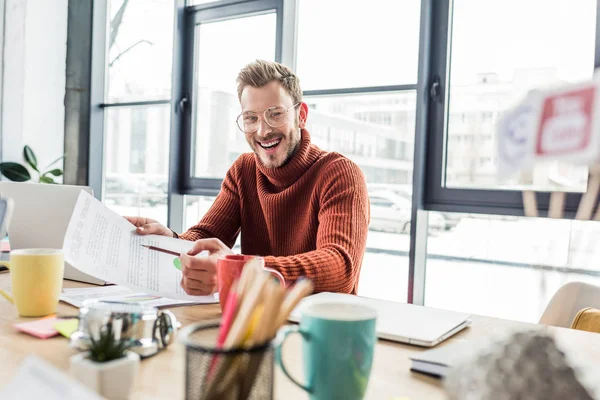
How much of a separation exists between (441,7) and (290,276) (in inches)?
71.8

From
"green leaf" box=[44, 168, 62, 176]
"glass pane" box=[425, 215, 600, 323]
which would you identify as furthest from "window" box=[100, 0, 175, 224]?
"glass pane" box=[425, 215, 600, 323]

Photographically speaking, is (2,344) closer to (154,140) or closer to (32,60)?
(154,140)

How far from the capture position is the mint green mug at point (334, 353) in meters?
0.51

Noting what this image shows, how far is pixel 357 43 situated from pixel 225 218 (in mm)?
1402

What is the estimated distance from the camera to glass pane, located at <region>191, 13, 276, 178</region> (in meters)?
3.11

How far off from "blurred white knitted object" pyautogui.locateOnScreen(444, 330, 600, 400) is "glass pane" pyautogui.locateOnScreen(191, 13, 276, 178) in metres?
2.73

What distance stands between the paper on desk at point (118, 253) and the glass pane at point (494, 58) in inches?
59.1

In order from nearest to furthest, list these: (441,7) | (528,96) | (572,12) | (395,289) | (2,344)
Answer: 1. (528,96)
2. (2,344)
3. (572,12)
4. (441,7)
5. (395,289)

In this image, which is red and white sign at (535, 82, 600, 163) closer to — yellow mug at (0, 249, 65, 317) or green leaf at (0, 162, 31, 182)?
yellow mug at (0, 249, 65, 317)

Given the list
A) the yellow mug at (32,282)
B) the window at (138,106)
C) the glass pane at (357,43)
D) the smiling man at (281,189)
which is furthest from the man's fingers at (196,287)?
the window at (138,106)

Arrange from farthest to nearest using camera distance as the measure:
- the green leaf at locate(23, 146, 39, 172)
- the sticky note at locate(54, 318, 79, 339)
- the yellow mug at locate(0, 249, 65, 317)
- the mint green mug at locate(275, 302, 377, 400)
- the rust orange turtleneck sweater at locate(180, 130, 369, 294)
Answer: the green leaf at locate(23, 146, 39, 172), the rust orange turtleneck sweater at locate(180, 130, 369, 294), the yellow mug at locate(0, 249, 65, 317), the sticky note at locate(54, 318, 79, 339), the mint green mug at locate(275, 302, 377, 400)

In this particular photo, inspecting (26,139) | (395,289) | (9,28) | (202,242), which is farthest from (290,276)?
(9,28)

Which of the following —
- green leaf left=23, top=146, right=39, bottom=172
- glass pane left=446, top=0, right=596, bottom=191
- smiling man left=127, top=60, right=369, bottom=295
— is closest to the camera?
smiling man left=127, top=60, right=369, bottom=295

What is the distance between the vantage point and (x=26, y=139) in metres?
3.33
